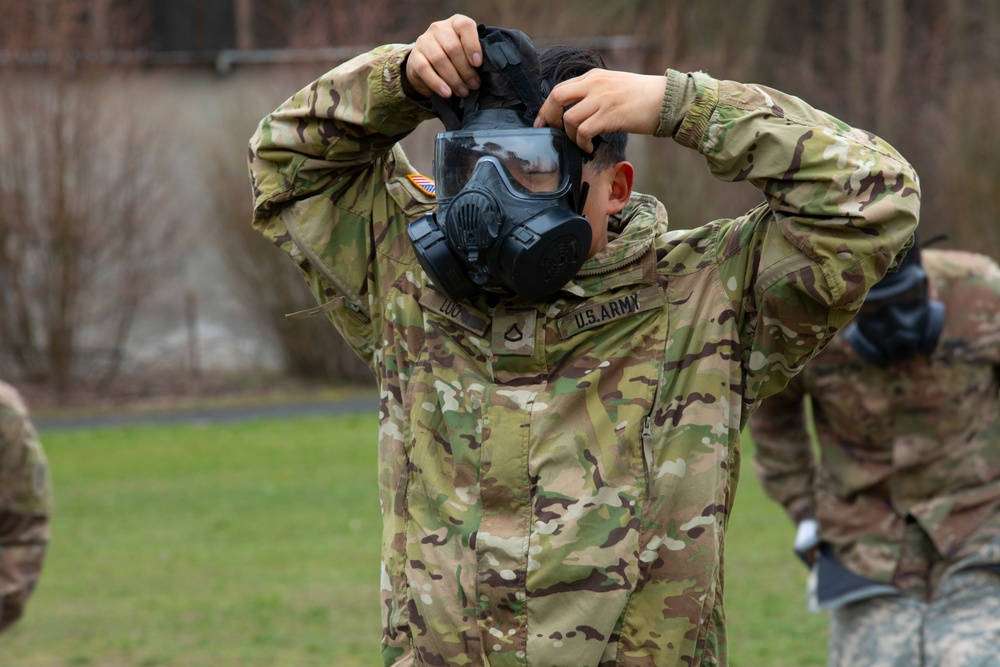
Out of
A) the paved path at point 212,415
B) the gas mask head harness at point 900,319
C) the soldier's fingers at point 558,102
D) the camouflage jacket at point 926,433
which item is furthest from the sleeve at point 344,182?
the paved path at point 212,415

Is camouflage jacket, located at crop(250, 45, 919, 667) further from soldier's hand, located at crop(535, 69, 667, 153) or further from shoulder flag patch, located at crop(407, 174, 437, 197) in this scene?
shoulder flag patch, located at crop(407, 174, 437, 197)

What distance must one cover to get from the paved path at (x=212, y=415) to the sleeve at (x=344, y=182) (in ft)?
45.2

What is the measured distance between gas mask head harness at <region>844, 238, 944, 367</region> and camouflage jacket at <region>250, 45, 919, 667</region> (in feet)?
6.12

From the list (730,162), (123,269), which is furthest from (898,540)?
(123,269)

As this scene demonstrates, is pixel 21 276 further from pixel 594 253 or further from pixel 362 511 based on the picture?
pixel 594 253

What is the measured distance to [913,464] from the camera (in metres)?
5.14

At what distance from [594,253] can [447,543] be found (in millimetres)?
779

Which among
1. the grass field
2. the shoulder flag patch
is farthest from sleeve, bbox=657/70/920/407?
the grass field

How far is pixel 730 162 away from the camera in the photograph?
2906 mm

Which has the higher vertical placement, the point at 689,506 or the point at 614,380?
the point at 614,380

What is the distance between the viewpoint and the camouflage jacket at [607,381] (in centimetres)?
290

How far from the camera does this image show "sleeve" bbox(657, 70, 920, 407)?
2.86 meters

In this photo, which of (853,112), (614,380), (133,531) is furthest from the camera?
(853,112)

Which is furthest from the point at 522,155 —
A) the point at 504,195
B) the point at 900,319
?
the point at 900,319
